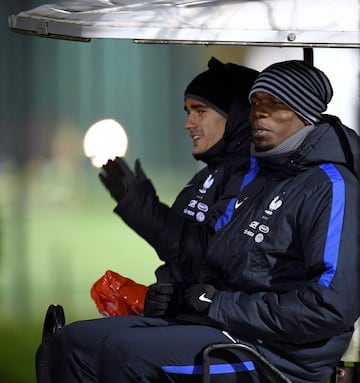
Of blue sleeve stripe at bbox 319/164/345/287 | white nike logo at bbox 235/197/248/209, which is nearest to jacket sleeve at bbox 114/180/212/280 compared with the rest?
white nike logo at bbox 235/197/248/209

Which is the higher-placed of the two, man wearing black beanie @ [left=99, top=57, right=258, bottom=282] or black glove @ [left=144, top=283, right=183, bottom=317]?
man wearing black beanie @ [left=99, top=57, right=258, bottom=282]

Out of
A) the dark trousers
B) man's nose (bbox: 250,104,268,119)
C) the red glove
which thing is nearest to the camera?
the dark trousers

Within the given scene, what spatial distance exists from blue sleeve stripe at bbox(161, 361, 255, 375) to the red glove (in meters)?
0.65

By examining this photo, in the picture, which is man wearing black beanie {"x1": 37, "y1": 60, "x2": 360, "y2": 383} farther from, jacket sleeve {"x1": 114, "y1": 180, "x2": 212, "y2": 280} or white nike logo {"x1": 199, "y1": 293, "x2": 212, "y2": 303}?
jacket sleeve {"x1": 114, "y1": 180, "x2": 212, "y2": 280}

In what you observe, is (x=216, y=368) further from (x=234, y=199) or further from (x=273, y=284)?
(x=234, y=199)

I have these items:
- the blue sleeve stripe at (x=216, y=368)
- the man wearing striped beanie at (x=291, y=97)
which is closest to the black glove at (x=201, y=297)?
the blue sleeve stripe at (x=216, y=368)

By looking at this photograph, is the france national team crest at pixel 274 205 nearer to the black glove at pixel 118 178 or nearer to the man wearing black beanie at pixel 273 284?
the man wearing black beanie at pixel 273 284

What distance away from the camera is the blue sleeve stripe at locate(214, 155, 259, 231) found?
4691mm

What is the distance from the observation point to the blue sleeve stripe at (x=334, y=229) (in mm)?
4109

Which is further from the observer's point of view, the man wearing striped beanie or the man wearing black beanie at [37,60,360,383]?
the man wearing striped beanie

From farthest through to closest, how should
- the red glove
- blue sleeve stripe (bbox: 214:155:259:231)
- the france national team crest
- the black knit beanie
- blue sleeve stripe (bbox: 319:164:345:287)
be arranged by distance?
1. the black knit beanie
2. the red glove
3. blue sleeve stripe (bbox: 214:155:259:231)
4. the france national team crest
5. blue sleeve stripe (bbox: 319:164:345:287)

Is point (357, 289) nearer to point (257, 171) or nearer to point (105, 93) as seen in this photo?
point (257, 171)

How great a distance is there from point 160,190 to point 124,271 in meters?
0.55

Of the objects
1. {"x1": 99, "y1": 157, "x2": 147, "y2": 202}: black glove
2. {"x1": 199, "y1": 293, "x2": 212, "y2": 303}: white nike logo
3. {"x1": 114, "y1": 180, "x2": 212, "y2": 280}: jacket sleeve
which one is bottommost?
{"x1": 199, "y1": 293, "x2": 212, "y2": 303}: white nike logo
